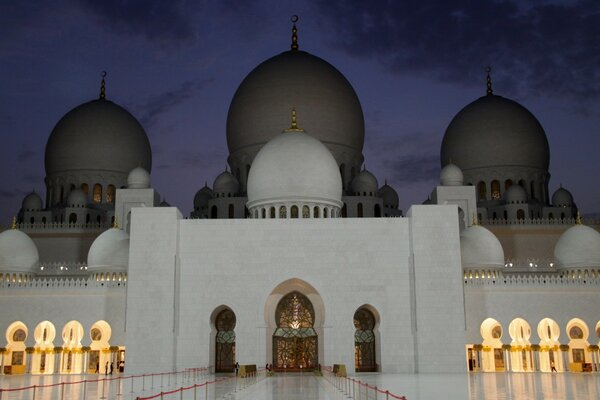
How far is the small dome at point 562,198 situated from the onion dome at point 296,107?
8543mm

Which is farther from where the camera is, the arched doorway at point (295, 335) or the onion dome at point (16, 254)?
the onion dome at point (16, 254)

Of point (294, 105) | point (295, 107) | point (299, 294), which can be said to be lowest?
point (299, 294)

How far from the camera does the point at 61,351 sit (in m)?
20.5

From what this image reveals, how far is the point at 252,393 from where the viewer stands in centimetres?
1184

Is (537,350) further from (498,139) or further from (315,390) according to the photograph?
(498,139)

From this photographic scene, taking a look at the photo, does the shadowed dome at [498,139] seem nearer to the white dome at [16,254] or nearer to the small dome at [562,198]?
the small dome at [562,198]

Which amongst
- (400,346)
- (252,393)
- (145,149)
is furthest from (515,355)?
(145,149)

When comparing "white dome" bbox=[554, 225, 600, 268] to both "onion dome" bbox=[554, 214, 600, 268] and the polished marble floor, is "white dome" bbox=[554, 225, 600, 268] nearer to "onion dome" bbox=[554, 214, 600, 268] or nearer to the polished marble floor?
"onion dome" bbox=[554, 214, 600, 268]

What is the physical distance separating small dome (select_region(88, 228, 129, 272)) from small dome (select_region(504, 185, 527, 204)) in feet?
50.9

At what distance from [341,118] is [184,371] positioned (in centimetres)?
1306

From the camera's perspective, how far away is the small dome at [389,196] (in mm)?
29297

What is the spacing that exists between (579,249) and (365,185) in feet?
26.7

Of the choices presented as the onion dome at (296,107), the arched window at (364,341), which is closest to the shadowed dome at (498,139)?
the onion dome at (296,107)

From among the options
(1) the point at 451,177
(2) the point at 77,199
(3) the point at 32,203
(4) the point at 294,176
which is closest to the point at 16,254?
(2) the point at 77,199
